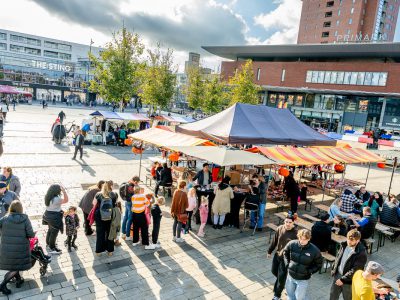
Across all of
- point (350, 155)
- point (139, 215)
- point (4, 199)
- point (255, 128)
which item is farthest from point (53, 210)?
point (350, 155)

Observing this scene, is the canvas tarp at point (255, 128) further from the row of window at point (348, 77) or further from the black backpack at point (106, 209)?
the row of window at point (348, 77)

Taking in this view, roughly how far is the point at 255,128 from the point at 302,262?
325 inches

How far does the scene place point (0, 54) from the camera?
79.4 m

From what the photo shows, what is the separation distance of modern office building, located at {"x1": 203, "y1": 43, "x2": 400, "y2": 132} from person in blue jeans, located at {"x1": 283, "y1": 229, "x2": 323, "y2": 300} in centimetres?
4560

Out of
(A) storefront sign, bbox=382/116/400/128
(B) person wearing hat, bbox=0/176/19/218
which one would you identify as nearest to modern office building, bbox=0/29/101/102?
(A) storefront sign, bbox=382/116/400/128

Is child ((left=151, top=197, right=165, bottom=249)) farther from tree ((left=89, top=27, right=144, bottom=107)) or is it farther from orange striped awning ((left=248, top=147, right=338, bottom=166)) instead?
tree ((left=89, top=27, right=144, bottom=107))

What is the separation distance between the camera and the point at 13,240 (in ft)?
17.0

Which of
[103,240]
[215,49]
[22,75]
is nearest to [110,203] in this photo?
[103,240]

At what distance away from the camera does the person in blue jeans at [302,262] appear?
5.03m

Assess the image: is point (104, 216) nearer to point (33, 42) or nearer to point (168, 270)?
point (168, 270)

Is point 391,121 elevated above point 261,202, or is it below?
above

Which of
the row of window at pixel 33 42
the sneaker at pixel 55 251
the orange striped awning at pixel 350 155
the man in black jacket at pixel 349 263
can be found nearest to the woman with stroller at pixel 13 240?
the sneaker at pixel 55 251

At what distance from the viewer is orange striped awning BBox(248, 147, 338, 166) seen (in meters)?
11.0

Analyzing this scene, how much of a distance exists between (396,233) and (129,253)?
29.2 ft
